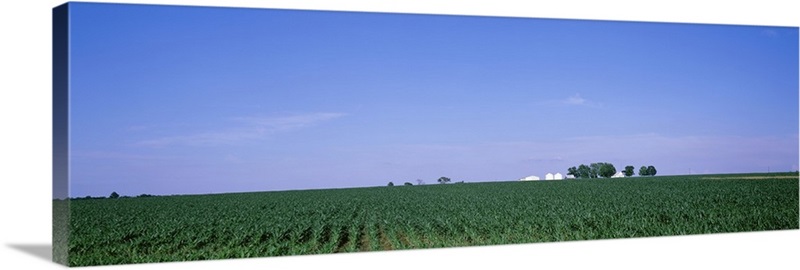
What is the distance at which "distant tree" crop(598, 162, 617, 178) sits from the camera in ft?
58.6

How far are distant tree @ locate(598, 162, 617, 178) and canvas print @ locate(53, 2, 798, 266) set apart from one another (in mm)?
30

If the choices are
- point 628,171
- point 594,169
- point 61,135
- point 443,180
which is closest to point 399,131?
point 443,180

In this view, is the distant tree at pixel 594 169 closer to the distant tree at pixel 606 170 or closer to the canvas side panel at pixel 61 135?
the distant tree at pixel 606 170

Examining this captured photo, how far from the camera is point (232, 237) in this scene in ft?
50.8

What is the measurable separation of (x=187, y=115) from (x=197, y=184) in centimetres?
99

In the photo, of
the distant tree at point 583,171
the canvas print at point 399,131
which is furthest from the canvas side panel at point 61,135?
the distant tree at point 583,171

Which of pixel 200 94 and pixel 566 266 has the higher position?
pixel 200 94

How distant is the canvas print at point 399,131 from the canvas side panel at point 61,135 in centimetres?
5

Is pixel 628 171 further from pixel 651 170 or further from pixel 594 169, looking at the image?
pixel 594 169

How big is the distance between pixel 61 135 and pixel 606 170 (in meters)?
8.69

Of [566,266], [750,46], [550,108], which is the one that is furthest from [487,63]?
[750,46]

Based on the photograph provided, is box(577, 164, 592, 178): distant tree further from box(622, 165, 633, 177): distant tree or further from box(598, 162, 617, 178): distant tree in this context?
box(622, 165, 633, 177): distant tree

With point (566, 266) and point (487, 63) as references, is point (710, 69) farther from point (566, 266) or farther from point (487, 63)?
point (566, 266)

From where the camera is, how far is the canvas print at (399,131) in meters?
14.8
